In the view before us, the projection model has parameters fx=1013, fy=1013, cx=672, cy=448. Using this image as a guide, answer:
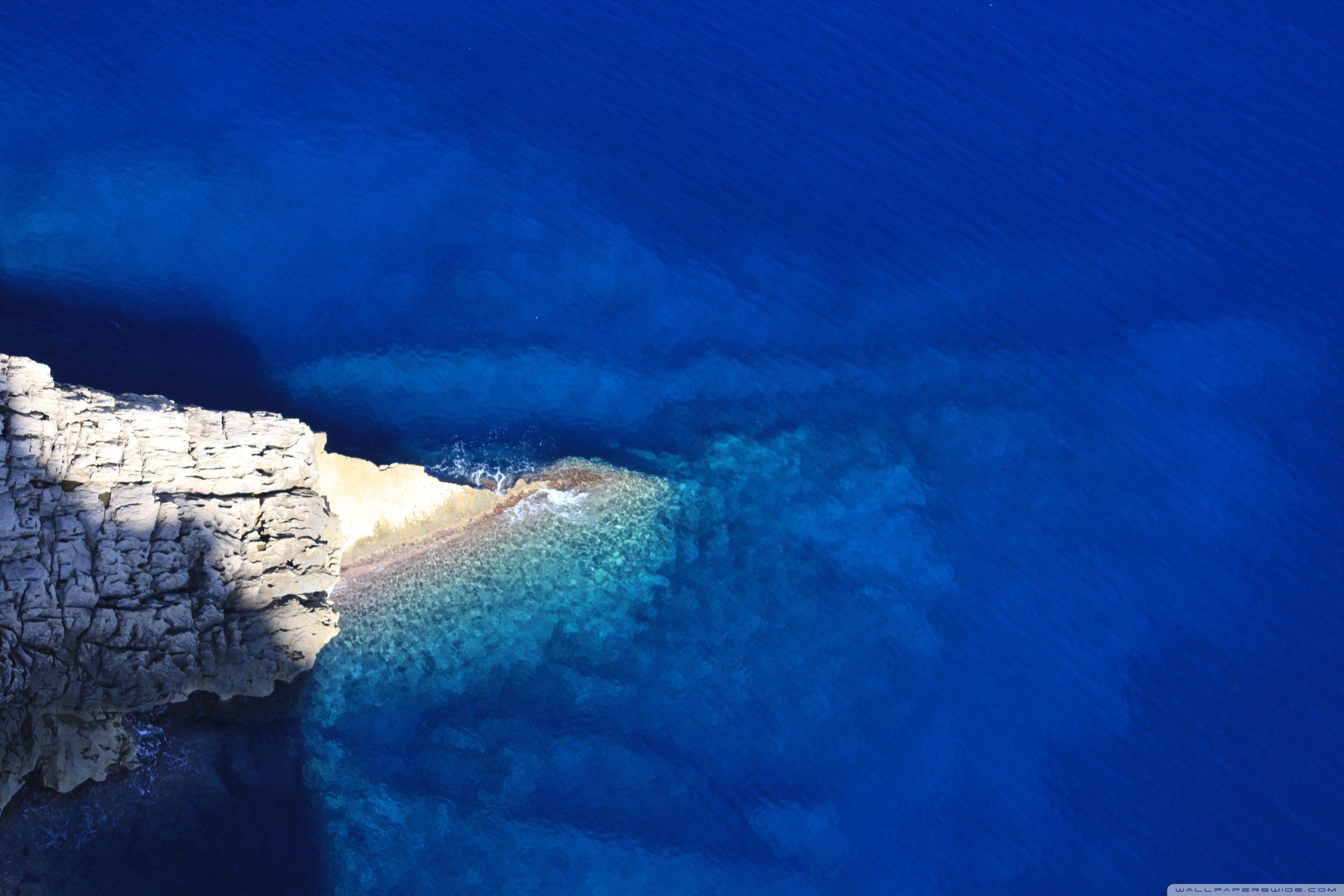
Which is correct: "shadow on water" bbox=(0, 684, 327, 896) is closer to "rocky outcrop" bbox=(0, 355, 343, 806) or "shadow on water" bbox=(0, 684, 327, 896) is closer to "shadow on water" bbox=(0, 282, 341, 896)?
"shadow on water" bbox=(0, 282, 341, 896)

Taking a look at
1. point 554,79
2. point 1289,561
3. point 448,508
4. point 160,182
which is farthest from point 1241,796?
point 160,182

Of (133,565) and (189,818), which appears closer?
(133,565)

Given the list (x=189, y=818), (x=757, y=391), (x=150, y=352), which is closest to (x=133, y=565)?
(x=189, y=818)

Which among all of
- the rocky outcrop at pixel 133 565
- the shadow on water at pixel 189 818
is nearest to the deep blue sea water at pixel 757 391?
the shadow on water at pixel 189 818

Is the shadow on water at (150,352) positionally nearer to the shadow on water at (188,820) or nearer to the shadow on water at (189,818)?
the shadow on water at (189,818)

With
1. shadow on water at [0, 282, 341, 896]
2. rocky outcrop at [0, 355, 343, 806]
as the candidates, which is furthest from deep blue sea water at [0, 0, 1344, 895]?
rocky outcrop at [0, 355, 343, 806]

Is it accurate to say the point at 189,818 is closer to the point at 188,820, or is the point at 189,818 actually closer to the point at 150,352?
the point at 188,820

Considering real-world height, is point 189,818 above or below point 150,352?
below
